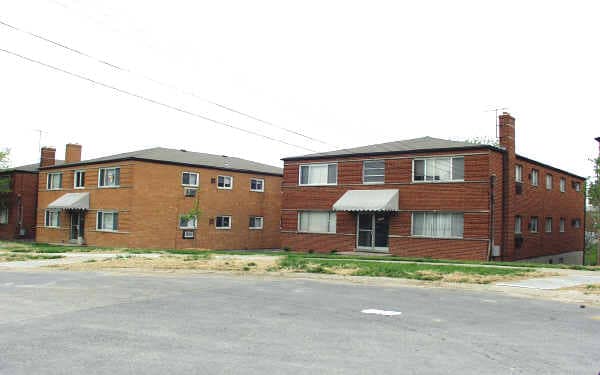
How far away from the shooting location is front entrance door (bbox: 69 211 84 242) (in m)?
39.1

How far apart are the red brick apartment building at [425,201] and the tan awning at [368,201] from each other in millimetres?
55

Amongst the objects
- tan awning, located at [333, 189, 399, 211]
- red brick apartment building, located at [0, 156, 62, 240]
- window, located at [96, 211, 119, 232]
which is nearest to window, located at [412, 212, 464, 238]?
tan awning, located at [333, 189, 399, 211]

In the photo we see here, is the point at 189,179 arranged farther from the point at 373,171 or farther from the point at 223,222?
the point at 373,171

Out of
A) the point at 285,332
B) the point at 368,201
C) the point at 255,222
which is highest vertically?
the point at 368,201

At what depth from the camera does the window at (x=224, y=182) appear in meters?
38.9

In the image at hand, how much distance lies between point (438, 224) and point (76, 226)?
26049 millimetres

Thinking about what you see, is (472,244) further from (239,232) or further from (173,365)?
(173,365)

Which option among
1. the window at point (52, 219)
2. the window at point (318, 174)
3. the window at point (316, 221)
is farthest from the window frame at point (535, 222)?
the window at point (52, 219)

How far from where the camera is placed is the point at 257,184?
41.9 metres

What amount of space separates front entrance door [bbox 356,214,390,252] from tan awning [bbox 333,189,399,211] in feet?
4.12

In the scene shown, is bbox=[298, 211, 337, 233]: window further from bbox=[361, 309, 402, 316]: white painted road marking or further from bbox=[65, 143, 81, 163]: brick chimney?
bbox=[65, 143, 81, 163]: brick chimney

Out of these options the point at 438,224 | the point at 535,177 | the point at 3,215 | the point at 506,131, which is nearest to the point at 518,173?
the point at 506,131

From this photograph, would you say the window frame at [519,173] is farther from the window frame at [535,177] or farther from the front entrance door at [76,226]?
the front entrance door at [76,226]

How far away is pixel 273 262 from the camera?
21484mm
